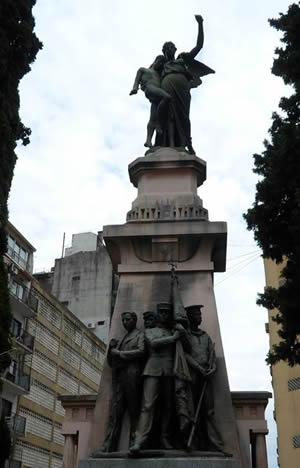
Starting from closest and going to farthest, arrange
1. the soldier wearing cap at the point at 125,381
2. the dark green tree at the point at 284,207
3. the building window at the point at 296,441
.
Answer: the soldier wearing cap at the point at 125,381, the dark green tree at the point at 284,207, the building window at the point at 296,441

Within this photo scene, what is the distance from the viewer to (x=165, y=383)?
8.30 m

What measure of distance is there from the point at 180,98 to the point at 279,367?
72.1 feet

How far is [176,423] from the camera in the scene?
327 inches

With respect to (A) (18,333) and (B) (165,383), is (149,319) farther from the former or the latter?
(A) (18,333)

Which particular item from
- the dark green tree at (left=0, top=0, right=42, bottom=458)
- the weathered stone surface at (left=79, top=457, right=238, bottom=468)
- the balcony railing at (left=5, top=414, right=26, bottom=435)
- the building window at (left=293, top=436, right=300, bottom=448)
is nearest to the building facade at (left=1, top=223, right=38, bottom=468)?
the balcony railing at (left=5, top=414, right=26, bottom=435)

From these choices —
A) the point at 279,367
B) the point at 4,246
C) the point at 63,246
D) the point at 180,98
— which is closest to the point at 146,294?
the point at 180,98

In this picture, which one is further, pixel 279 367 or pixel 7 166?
pixel 279 367

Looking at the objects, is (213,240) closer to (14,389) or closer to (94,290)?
(14,389)

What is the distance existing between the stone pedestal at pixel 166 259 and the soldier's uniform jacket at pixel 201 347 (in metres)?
0.44

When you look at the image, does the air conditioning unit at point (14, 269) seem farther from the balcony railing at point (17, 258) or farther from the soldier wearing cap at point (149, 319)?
the soldier wearing cap at point (149, 319)

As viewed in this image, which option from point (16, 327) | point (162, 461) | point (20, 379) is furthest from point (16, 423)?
point (162, 461)

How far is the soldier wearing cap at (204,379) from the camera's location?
325 inches

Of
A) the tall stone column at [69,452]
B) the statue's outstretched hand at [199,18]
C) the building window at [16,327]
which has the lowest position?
the tall stone column at [69,452]

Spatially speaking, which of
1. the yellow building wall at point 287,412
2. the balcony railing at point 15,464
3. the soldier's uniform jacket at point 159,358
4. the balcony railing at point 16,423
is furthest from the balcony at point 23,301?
the soldier's uniform jacket at point 159,358
